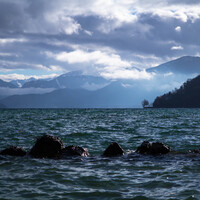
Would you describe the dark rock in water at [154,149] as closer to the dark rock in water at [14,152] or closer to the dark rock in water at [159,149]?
the dark rock in water at [159,149]

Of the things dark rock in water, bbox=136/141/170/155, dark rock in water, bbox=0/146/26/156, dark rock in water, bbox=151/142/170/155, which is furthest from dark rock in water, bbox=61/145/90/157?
dark rock in water, bbox=151/142/170/155

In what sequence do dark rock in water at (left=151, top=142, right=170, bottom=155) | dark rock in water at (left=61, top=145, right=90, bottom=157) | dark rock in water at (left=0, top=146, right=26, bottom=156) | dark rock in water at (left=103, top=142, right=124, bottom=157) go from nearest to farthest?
dark rock in water at (left=61, top=145, right=90, bottom=157), dark rock in water at (left=0, top=146, right=26, bottom=156), dark rock in water at (left=103, top=142, right=124, bottom=157), dark rock in water at (left=151, top=142, right=170, bottom=155)

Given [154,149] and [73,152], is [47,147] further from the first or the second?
[154,149]

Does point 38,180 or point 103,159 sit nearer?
point 38,180

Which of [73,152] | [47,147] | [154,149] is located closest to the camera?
[73,152]

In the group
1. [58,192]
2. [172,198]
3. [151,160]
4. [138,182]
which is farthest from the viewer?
[151,160]

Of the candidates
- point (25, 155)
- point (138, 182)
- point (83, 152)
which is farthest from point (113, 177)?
point (25, 155)

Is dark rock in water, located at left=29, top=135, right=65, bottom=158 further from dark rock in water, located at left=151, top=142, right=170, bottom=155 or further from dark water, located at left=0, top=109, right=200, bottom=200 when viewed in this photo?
dark rock in water, located at left=151, top=142, right=170, bottom=155

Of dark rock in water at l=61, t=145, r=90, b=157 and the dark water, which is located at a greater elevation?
dark rock in water at l=61, t=145, r=90, b=157

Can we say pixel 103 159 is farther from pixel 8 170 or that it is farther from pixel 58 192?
pixel 58 192

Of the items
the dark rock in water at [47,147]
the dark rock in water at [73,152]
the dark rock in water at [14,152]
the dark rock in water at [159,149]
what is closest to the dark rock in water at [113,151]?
the dark rock in water at [73,152]

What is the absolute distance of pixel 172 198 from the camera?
1080cm

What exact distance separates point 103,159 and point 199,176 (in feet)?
21.2

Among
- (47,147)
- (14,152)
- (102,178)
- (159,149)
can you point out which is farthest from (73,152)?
(102,178)
